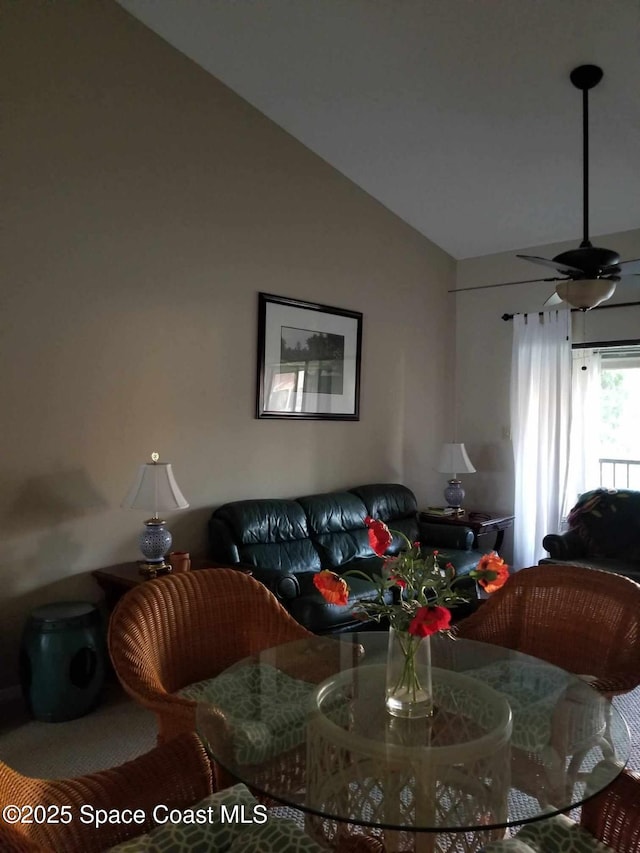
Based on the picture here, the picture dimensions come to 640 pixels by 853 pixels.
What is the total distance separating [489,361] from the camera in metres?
5.47

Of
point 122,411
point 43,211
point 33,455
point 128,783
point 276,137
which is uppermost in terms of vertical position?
point 276,137

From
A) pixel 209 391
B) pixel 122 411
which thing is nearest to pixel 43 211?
pixel 122 411

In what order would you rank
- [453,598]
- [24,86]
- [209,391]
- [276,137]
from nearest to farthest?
[453,598]
[24,86]
[209,391]
[276,137]

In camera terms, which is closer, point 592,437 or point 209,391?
point 209,391

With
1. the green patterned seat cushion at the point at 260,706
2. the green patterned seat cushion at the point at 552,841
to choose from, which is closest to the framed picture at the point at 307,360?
the green patterned seat cushion at the point at 260,706

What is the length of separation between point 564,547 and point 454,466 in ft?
3.44

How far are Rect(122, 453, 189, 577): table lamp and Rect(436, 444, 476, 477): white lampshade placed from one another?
2540 mm

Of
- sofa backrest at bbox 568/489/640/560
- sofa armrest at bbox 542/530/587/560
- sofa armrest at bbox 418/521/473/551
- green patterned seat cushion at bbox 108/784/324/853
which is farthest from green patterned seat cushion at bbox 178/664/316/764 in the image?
sofa backrest at bbox 568/489/640/560

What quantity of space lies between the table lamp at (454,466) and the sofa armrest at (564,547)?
84 cm

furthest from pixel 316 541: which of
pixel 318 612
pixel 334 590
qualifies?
pixel 334 590

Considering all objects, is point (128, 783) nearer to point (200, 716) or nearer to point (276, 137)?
point (200, 716)

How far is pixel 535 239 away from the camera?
5.03 metres

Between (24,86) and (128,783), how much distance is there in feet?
10.0

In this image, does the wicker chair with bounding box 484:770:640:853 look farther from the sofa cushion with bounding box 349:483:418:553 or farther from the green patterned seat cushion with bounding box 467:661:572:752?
the sofa cushion with bounding box 349:483:418:553
